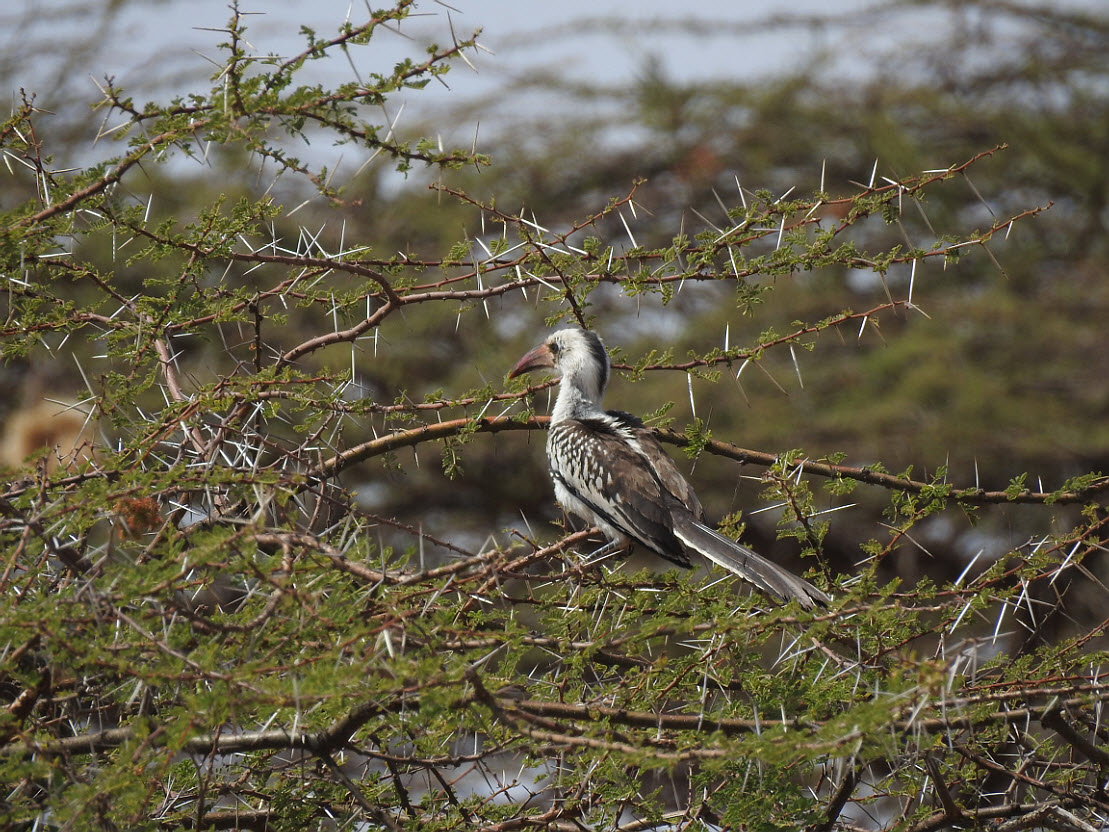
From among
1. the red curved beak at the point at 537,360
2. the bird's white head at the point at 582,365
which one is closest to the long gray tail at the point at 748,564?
the bird's white head at the point at 582,365

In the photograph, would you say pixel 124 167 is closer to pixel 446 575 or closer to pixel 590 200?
pixel 446 575

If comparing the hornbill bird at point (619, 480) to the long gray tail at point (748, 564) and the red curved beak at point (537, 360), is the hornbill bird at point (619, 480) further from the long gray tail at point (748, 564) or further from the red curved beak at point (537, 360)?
the red curved beak at point (537, 360)

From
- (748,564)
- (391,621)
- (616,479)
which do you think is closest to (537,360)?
(616,479)

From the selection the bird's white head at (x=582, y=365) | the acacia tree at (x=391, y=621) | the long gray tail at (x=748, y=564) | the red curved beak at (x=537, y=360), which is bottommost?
the red curved beak at (x=537, y=360)

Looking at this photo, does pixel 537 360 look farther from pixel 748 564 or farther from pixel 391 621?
pixel 391 621

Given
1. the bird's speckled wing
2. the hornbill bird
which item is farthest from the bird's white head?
the bird's speckled wing

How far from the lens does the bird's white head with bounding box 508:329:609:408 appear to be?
3959 millimetres

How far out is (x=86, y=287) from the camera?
678cm

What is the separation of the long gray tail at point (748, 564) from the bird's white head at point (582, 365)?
0.88m

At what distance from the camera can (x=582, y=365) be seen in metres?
3.98

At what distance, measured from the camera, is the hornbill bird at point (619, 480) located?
9.89 ft

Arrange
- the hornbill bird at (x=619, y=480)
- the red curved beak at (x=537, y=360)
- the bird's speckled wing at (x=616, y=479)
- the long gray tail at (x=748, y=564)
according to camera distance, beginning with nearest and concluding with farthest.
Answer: the long gray tail at (x=748, y=564), the hornbill bird at (x=619, y=480), the bird's speckled wing at (x=616, y=479), the red curved beak at (x=537, y=360)

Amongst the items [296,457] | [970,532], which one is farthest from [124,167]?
[970,532]

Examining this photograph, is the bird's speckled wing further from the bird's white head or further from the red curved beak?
the red curved beak
